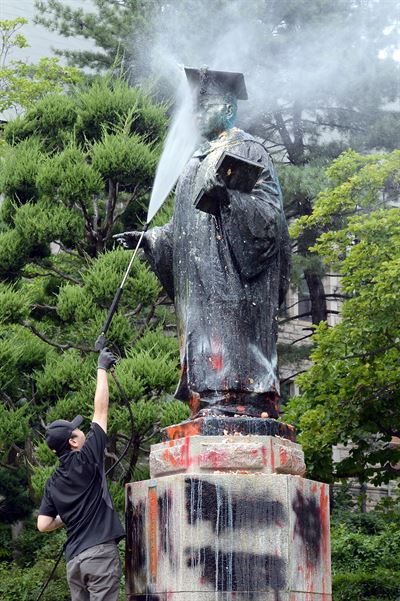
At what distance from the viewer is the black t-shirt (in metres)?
5.47

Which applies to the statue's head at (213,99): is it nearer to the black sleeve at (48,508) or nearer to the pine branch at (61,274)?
the black sleeve at (48,508)

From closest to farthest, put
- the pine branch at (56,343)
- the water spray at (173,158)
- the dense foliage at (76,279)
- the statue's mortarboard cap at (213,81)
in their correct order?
1. the statue's mortarboard cap at (213,81)
2. the water spray at (173,158)
3. the dense foliage at (76,279)
4. the pine branch at (56,343)

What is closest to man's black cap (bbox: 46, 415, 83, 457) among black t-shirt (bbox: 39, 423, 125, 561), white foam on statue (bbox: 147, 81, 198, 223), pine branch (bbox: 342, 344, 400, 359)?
black t-shirt (bbox: 39, 423, 125, 561)

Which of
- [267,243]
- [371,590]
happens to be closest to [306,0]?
[371,590]

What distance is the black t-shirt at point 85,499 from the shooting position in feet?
18.0

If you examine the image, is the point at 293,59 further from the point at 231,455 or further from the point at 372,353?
the point at 231,455

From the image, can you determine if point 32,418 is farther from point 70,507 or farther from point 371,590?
point 70,507

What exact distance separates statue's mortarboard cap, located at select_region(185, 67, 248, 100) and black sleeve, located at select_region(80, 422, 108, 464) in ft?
7.76

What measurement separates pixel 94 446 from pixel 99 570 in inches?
25.8

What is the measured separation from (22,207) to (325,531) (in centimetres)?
791

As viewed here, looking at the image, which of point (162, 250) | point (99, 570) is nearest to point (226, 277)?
point (162, 250)

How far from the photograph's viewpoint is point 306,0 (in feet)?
60.2

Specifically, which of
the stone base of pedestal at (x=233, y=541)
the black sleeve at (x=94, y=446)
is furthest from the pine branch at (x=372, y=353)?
the black sleeve at (x=94, y=446)

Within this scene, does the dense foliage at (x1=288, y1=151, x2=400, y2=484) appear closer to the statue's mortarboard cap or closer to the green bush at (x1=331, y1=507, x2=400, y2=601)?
the green bush at (x1=331, y1=507, x2=400, y2=601)
